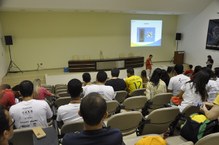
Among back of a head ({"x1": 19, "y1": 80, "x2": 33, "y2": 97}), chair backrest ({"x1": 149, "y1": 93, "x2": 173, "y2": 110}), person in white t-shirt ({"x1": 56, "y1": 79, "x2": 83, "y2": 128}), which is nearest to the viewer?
person in white t-shirt ({"x1": 56, "y1": 79, "x2": 83, "y2": 128})

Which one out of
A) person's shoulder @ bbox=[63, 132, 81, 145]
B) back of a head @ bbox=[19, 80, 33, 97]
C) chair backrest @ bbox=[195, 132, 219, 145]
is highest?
back of a head @ bbox=[19, 80, 33, 97]

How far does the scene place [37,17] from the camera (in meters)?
8.08

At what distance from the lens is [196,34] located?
9.22 metres

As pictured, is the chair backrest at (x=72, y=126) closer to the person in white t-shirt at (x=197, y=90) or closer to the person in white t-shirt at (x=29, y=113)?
the person in white t-shirt at (x=29, y=113)

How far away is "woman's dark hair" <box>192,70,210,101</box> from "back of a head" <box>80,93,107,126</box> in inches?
73.8

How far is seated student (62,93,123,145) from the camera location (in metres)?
1.16

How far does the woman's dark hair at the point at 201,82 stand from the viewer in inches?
100

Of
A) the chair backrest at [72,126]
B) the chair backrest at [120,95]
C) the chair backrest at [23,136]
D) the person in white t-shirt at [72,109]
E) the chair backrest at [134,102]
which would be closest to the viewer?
the chair backrest at [23,136]

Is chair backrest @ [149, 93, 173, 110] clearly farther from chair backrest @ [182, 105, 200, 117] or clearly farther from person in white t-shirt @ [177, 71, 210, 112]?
chair backrest @ [182, 105, 200, 117]

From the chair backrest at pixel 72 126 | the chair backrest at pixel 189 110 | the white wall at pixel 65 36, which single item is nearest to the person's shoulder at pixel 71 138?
the chair backrest at pixel 72 126

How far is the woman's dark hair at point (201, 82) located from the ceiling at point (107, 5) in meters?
5.27

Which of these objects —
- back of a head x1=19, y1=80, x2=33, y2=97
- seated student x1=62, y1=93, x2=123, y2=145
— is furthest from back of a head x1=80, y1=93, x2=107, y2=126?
back of a head x1=19, y1=80, x2=33, y2=97

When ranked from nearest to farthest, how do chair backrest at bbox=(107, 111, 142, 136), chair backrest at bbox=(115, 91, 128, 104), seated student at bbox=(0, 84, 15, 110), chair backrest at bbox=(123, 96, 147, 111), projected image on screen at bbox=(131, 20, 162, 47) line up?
chair backrest at bbox=(107, 111, 142, 136) < seated student at bbox=(0, 84, 15, 110) < chair backrest at bbox=(123, 96, 147, 111) < chair backrest at bbox=(115, 91, 128, 104) < projected image on screen at bbox=(131, 20, 162, 47)

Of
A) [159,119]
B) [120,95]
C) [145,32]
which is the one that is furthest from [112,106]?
[145,32]
